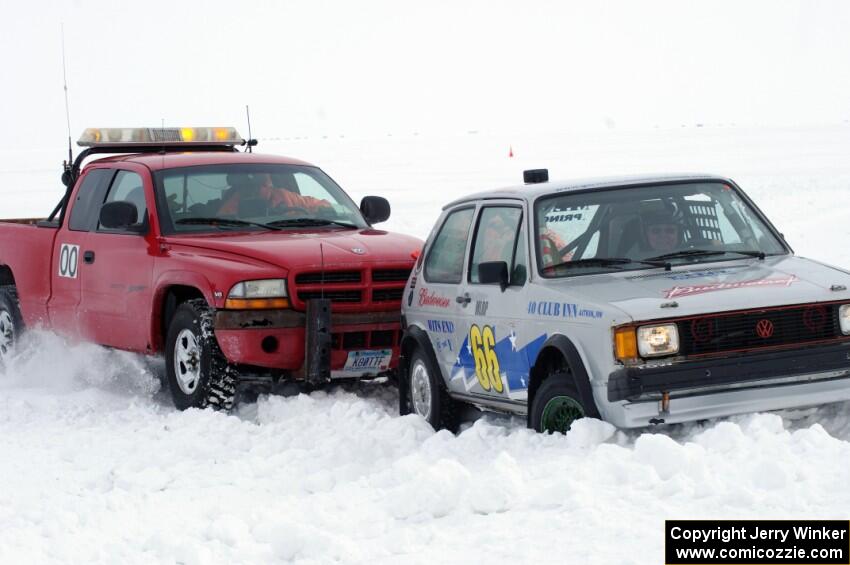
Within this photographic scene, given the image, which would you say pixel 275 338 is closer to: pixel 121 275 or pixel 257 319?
pixel 257 319

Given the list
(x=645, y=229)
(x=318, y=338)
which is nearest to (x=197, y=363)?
(x=318, y=338)

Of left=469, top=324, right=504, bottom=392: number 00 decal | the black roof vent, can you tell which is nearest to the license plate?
left=469, top=324, right=504, bottom=392: number 00 decal

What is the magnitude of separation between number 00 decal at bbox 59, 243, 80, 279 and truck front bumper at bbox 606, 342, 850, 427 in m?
5.86

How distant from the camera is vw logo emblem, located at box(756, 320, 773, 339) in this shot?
7105 mm

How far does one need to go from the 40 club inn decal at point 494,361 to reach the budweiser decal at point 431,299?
→ 36 centimetres

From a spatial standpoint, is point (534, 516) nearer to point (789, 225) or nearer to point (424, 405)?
point (424, 405)

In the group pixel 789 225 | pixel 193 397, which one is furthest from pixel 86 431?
pixel 789 225

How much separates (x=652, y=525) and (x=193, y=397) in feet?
16.5

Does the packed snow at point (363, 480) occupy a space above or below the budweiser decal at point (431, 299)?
below

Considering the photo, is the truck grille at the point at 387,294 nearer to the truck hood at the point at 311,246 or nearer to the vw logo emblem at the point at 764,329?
the truck hood at the point at 311,246

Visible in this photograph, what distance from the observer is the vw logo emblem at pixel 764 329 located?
7105 millimetres

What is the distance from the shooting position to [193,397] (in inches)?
393

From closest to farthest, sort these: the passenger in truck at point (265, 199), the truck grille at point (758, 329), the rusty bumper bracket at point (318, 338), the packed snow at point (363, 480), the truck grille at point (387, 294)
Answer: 1. the packed snow at point (363, 480)
2. the truck grille at point (758, 329)
3. the rusty bumper bracket at point (318, 338)
4. the truck grille at point (387, 294)
5. the passenger in truck at point (265, 199)

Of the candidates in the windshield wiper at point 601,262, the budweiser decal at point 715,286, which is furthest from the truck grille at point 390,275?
the budweiser decal at point 715,286
